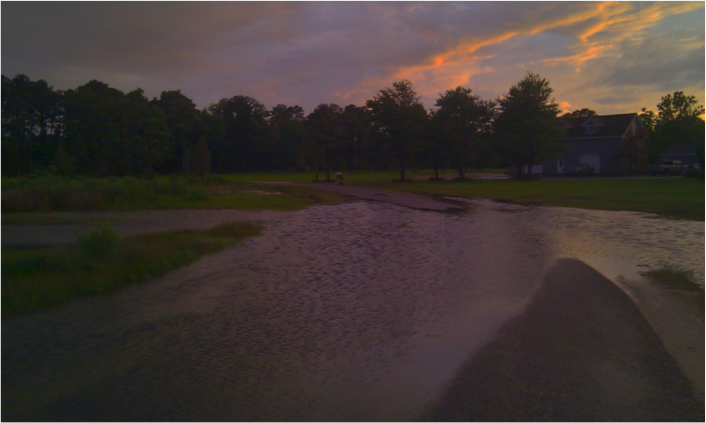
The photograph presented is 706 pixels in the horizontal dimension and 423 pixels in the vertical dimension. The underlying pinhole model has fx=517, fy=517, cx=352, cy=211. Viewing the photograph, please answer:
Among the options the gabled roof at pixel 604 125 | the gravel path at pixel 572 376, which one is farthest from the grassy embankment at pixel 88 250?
the gabled roof at pixel 604 125

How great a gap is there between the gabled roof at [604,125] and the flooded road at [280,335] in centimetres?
4785

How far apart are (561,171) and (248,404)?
61.4 metres

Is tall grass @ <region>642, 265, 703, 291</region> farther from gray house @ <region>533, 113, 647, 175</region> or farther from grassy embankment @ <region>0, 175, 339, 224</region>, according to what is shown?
gray house @ <region>533, 113, 647, 175</region>

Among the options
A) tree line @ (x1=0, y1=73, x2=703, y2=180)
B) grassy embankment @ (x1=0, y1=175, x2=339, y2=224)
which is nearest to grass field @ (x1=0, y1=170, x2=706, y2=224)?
grassy embankment @ (x1=0, y1=175, x2=339, y2=224)

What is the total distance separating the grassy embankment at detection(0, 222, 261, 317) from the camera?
365 inches

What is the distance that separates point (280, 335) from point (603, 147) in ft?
192

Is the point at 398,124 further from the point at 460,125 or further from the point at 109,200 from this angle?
the point at 109,200

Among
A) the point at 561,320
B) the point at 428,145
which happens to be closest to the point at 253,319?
the point at 561,320

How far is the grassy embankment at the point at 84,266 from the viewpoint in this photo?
9.27 meters

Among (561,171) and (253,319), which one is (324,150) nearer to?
(561,171)

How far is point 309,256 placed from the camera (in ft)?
44.1

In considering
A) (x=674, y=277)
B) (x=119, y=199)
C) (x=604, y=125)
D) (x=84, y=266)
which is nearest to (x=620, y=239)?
(x=674, y=277)

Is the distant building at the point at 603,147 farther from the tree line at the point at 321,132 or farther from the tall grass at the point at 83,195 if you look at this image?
the tall grass at the point at 83,195

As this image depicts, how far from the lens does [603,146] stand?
188 feet
